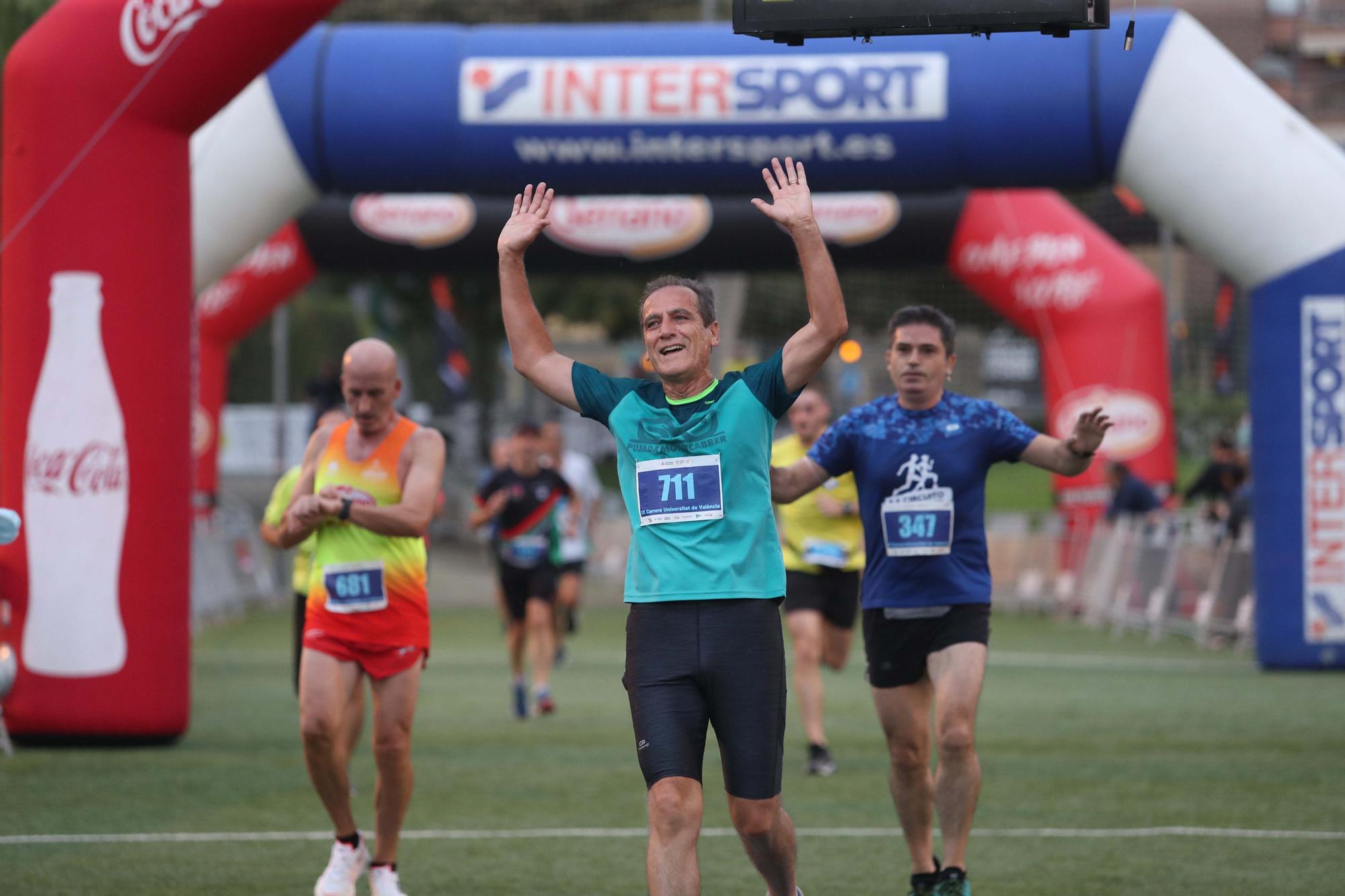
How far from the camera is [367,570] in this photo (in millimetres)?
6961

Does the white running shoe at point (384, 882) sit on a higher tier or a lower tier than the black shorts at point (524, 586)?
lower

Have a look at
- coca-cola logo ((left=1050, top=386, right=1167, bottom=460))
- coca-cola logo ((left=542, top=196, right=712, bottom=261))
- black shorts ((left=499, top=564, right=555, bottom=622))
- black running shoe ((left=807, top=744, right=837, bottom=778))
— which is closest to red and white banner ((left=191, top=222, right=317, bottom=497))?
coca-cola logo ((left=542, top=196, right=712, bottom=261))

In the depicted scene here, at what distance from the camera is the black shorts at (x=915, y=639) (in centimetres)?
670

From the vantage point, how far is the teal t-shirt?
520cm

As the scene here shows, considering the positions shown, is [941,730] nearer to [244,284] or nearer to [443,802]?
[443,802]

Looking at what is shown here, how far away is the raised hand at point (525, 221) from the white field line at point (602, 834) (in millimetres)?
3445

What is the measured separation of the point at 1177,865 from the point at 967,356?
40590 mm

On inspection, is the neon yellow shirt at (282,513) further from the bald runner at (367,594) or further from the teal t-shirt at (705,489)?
the teal t-shirt at (705,489)

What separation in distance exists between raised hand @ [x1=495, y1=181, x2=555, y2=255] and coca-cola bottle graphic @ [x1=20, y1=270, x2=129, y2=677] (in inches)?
226

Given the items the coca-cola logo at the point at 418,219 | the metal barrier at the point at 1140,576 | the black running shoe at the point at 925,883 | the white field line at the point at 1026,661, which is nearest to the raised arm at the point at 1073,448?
Result: the black running shoe at the point at 925,883

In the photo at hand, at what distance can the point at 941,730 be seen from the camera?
21.4 feet

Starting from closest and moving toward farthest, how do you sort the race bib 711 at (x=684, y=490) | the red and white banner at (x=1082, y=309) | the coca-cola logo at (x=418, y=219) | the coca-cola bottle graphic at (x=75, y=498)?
1. the race bib 711 at (x=684, y=490)
2. the coca-cola bottle graphic at (x=75, y=498)
3. the coca-cola logo at (x=418, y=219)
4. the red and white banner at (x=1082, y=309)

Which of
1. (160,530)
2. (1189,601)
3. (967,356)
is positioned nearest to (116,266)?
(160,530)

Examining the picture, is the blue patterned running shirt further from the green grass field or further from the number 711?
the number 711
